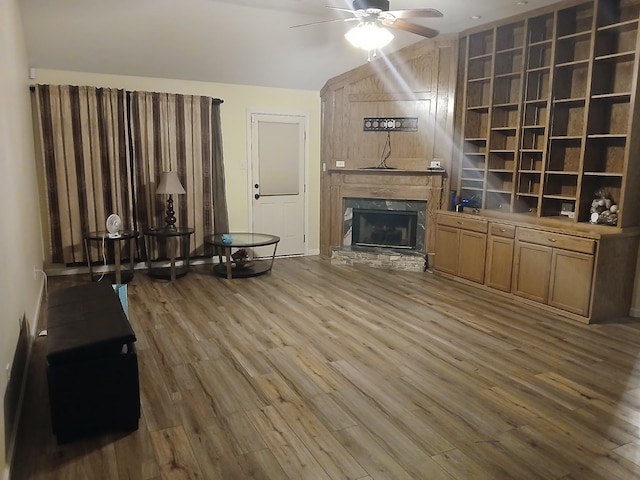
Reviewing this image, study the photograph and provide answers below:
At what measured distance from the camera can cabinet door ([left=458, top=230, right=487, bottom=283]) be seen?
5422mm

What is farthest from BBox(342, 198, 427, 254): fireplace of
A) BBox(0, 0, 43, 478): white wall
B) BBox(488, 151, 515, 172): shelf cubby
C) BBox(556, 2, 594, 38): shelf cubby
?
BBox(0, 0, 43, 478): white wall

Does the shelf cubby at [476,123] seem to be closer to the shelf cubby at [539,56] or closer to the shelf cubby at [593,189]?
the shelf cubby at [539,56]

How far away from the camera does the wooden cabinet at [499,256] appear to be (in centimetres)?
507

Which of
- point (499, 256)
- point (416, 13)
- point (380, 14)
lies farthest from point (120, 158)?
point (499, 256)

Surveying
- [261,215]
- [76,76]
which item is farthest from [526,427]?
[76,76]

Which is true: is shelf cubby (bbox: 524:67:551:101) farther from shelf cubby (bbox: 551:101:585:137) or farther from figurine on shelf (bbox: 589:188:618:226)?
figurine on shelf (bbox: 589:188:618:226)

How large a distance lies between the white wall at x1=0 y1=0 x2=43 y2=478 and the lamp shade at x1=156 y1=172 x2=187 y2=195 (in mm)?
1320

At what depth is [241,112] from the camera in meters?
6.54

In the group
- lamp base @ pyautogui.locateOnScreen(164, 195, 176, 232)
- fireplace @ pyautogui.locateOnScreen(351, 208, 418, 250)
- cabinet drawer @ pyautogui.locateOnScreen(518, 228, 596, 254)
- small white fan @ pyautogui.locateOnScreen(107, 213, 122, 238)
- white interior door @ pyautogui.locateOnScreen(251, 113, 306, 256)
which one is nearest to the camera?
cabinet drawer @ pyautogui.locateOnScreen(518, 228, 596, 254)

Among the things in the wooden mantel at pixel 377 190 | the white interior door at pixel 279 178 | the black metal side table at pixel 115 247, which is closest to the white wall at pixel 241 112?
the white interior door at pixel 279 178

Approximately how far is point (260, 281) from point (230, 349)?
2.04 metres

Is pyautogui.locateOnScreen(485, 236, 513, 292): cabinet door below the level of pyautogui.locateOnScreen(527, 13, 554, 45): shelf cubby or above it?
below

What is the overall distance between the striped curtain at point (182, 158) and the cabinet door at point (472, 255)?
10.3 feet

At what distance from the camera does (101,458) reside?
236cm
